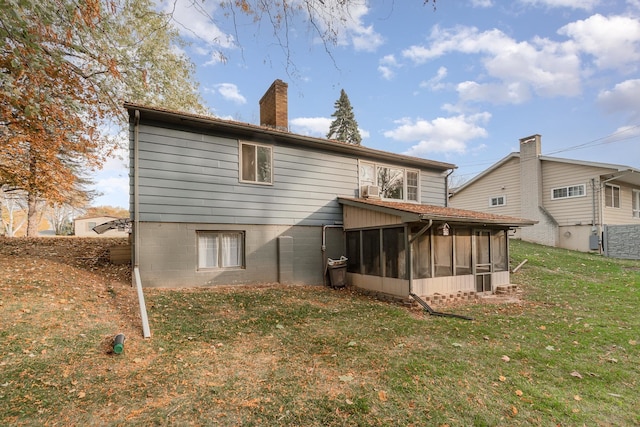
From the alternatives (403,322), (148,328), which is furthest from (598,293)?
(148,328)

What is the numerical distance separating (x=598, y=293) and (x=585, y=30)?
7.87m

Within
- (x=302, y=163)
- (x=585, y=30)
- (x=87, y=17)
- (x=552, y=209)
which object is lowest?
(x=552, y=209)

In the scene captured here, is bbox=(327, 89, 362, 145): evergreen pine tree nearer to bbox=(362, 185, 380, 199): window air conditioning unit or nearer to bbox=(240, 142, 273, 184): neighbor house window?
bbox=(362, 185, 380, 199): window air conditioning unit

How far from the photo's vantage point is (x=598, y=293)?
30.8 feet

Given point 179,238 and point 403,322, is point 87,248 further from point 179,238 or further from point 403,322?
point 403,322

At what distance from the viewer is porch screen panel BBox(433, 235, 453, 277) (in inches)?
353

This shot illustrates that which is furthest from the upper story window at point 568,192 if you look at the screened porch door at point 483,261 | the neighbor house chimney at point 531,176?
the screened porch door at point 483,261

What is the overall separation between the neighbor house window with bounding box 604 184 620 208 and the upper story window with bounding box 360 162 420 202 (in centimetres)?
1336

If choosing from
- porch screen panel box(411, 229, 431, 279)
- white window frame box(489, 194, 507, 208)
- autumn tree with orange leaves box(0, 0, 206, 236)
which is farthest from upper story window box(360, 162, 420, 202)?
white window frame box(489, 194, 507, 208)

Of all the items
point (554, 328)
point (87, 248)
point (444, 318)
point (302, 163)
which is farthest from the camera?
point (87, 248)

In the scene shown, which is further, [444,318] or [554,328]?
[444,318]

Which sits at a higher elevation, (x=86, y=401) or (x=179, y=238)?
(x=179, y=238)

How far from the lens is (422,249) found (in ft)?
28.7

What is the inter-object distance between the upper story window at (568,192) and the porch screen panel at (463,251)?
43.0 ft
